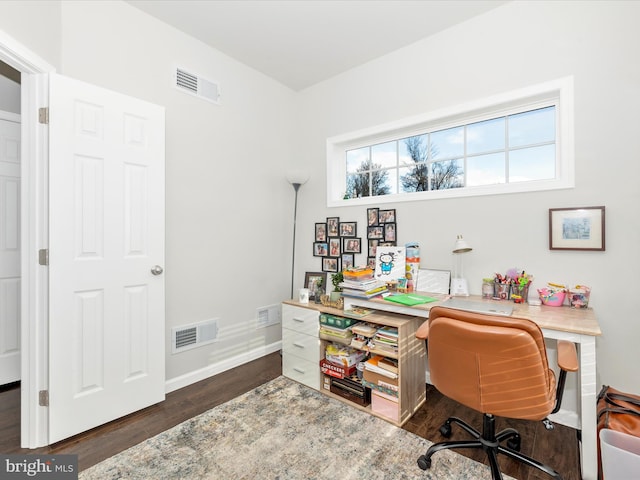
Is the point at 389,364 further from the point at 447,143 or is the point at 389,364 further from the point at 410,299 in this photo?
the point at 447,143

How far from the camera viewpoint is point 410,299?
2.17m

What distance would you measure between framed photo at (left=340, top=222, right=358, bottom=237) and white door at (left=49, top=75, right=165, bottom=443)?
1.62 meters

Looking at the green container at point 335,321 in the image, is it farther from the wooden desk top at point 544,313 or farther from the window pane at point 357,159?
the window pane at point 357,159

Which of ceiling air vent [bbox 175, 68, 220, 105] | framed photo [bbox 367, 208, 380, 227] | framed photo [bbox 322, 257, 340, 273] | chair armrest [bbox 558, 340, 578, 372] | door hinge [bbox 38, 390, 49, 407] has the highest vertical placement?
ceiling air vent [bbox 175, 68, 220, 105]

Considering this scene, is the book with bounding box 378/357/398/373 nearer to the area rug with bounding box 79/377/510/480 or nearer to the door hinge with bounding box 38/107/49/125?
the area rug with bounding box 79/377/510/480

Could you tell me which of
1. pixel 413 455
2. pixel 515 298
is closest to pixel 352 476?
pixel 413 455

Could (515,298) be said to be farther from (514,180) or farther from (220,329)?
(220,329)

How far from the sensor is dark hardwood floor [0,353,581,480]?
5.58 feet

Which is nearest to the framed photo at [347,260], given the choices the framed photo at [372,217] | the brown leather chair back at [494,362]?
the framed photo at [372,217]

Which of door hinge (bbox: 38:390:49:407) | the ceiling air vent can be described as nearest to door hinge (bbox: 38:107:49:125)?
the ceiling air vent

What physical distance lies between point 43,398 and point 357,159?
303 cm

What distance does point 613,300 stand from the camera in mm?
1880

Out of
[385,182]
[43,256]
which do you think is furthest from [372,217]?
[43,256]

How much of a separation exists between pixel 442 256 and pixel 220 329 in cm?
204
